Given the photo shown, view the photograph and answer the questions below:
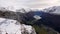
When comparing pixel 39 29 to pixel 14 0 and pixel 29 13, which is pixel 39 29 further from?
pixel 14 0

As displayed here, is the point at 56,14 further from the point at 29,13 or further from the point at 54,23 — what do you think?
the point at 29,13

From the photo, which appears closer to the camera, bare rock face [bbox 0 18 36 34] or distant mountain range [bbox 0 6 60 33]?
bare rock face [bbox 0 18 36 34]

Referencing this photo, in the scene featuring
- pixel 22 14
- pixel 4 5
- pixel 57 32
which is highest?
pixel 4 5

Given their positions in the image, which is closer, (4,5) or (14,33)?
(14,33)

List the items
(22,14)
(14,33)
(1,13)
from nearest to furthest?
(14,33), (1,13), (22,14)

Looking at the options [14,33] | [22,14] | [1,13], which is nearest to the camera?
[14,33]

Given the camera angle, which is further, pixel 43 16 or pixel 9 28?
pixel 43 16

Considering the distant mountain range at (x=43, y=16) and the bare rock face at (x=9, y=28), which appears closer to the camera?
the bare rock face at (x=9, y=28)

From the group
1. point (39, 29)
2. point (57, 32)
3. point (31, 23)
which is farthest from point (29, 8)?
point (57, 32)

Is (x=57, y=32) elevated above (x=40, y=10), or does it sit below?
below
